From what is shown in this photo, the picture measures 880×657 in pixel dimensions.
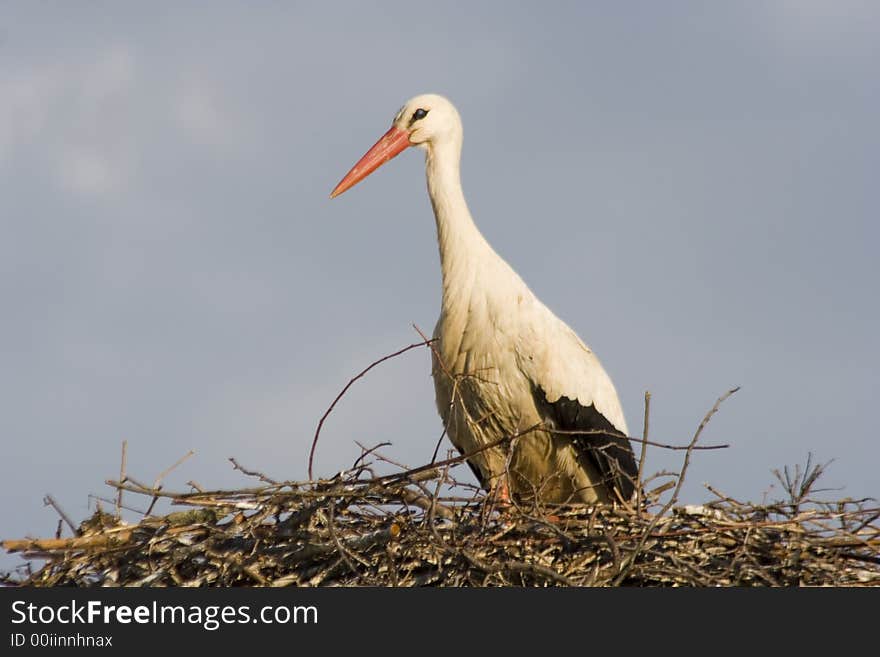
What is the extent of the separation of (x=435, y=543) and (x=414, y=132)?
2.49m

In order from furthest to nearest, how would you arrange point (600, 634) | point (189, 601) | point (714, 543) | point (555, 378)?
point (555, 378)
point (714, 543)
point (189, 601)
point (600, 634)

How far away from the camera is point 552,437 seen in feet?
18.3

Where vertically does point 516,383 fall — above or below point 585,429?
above

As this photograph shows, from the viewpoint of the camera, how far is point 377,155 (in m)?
6.27

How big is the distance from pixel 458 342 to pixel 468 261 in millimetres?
392

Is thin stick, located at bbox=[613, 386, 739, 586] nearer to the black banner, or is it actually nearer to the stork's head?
the black banner

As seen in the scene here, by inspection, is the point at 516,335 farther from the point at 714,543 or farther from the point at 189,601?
the point at 189,601

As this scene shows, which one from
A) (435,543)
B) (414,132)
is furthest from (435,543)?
(414,132)

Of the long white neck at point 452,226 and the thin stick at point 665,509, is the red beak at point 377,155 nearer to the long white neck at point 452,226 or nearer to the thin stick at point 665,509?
the long white neck at point 452,226

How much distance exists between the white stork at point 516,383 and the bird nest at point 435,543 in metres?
0.87

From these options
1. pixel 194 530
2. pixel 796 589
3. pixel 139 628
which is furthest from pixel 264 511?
pixel 796 589

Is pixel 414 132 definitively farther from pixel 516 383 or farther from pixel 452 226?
pixel 516 383

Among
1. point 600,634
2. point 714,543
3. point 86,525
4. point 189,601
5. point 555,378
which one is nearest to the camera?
point 600,634

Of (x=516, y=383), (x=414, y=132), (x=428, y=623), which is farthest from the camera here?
(x=414, y=132)
